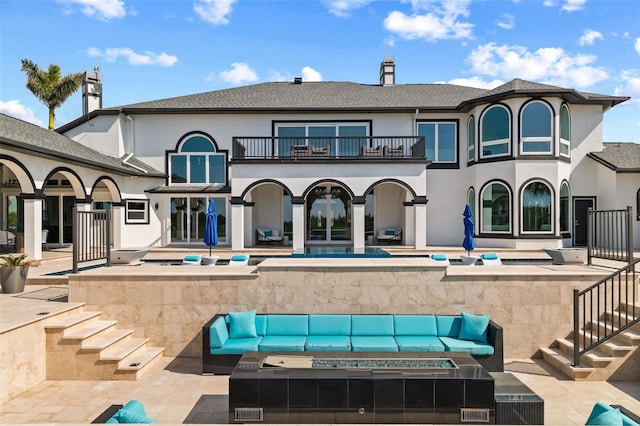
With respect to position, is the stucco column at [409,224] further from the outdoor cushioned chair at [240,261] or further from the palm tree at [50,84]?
the palm tree at [50,84]

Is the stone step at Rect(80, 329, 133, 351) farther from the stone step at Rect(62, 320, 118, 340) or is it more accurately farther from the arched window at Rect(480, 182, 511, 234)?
the arched window at Rect(480, 182, 511, 234)

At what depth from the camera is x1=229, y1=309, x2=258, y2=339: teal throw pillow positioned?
7.52 meters

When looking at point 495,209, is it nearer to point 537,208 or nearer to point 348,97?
point 537,208

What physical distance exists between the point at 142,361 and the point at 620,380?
28.8 feet

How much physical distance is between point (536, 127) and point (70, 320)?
687 inches

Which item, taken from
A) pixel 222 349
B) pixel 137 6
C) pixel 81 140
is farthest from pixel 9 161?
pixel 222 349

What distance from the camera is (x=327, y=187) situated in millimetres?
18906

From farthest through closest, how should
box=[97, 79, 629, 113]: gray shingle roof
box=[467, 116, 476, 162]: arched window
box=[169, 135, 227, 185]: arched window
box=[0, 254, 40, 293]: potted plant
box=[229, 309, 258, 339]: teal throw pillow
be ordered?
box=[169, 135, 227, 185]: arched window, box=[467, 116, 476, 162]: arched window, box=[97, 79, 629, 113]: gray shingle roof, box=[0, 254, 40, 293]: potted plant, box=[229, 309, 258, 339]: teal throw pillow

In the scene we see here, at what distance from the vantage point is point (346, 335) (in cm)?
769

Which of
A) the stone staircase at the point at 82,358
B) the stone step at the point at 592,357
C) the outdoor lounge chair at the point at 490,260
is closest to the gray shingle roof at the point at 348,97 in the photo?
the outdoor lounge chair at the point at 490,260

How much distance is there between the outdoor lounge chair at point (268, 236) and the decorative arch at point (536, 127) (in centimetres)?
1147

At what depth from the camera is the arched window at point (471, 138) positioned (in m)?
17.9

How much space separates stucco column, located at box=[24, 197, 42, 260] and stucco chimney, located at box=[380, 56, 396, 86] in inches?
695

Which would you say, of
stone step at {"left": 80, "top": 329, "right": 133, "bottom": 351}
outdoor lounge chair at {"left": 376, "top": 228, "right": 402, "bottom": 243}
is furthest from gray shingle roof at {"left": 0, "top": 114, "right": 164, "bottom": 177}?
outdoor lounge chair at {"left": 376, "top": 228, "right": 402, "bottom": 243}
